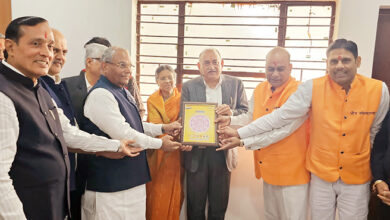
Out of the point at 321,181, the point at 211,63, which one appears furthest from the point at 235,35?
the point at 321,181

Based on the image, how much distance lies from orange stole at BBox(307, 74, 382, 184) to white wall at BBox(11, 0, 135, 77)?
2210 mm

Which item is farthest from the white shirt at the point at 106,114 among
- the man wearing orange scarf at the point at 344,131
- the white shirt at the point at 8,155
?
the man wearing orange scarf at the point at 344,131

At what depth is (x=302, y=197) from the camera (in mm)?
1800

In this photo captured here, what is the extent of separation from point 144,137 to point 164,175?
70cm

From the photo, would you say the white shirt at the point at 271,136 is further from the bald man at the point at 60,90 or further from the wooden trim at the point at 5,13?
the wooden trim at the point at 5,13

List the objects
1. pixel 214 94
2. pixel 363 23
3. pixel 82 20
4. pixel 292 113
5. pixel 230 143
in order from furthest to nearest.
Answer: pixel 82 20
pixel 363 23
pixel 214 94
pixel 230 143
pixel 292 113

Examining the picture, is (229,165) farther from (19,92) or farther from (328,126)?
(19,92)

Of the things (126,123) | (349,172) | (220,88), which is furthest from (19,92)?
(349,172)

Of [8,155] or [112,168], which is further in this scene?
[112,168]

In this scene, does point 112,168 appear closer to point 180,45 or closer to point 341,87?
point 341,87

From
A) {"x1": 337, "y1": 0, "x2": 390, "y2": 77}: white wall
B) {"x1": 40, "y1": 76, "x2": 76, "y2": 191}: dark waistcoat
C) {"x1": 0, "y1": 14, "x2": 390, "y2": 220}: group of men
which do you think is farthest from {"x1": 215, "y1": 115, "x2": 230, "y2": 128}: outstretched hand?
{"x1": 337, "y1": 0, "x2": 390, "y2": 77}: white wall

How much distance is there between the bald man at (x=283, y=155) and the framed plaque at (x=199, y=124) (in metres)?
0.18

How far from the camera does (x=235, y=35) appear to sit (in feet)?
9.43

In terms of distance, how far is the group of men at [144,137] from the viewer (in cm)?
101
